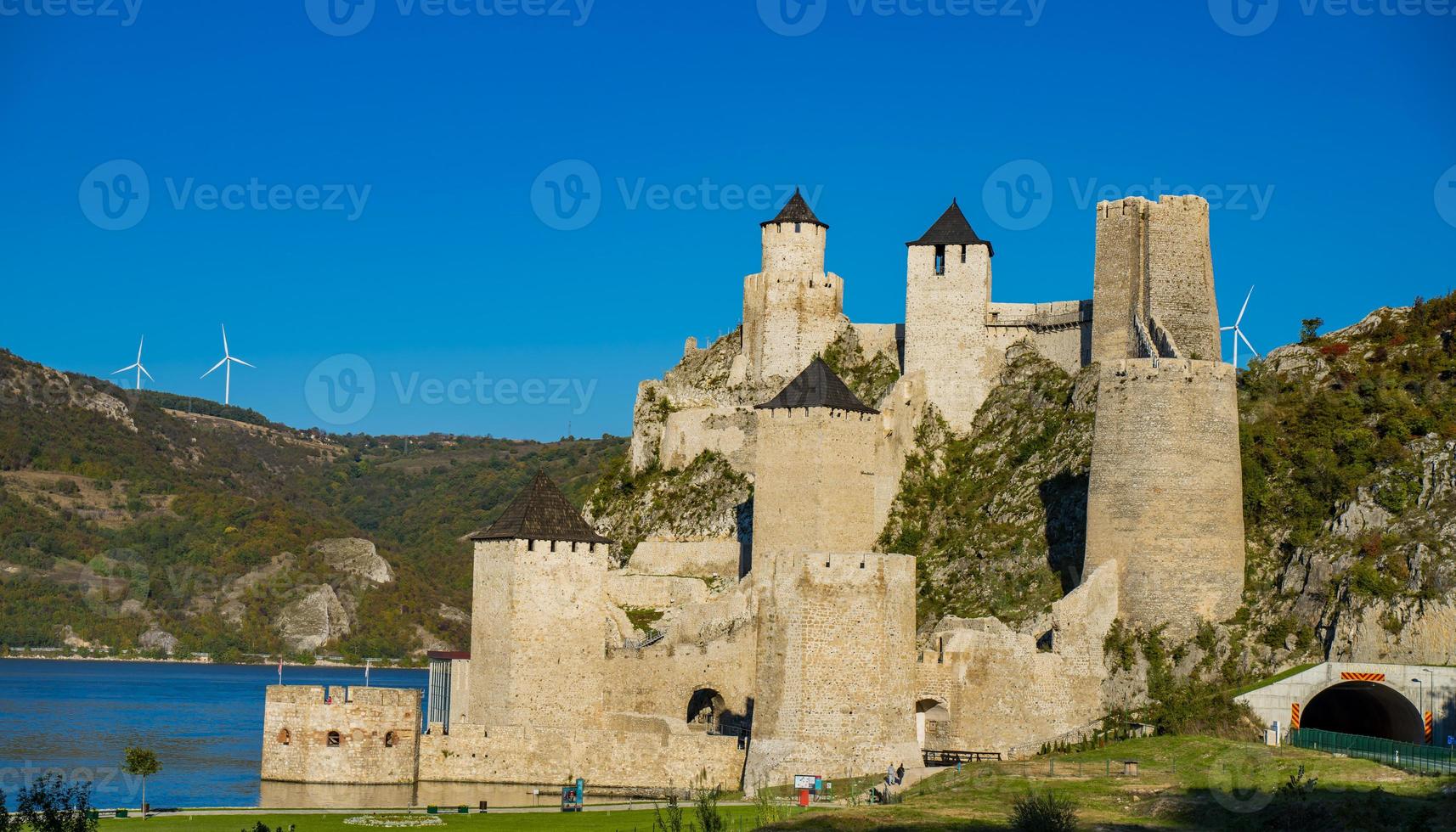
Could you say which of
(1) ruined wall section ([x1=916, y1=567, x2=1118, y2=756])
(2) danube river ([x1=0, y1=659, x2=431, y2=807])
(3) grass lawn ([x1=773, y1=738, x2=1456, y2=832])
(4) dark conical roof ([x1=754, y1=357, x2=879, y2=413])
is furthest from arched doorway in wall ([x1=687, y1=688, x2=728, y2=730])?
(3) grass lawn ([x1=773, y1=738, x2=1456, y2=832])

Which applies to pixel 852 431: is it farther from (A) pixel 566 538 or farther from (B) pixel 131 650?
(B) pixel 131 650

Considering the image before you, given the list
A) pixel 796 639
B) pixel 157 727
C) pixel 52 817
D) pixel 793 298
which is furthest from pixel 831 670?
pixel 157 727

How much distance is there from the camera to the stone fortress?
37.8 meters

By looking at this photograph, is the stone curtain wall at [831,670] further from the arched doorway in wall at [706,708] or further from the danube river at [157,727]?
the danube river at [157,727]

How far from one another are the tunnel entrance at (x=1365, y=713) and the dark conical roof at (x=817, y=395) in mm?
12726

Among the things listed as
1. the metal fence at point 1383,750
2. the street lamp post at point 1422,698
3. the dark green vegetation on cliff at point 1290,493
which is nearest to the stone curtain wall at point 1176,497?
the dark green vegetation on cliff at point 1290,493

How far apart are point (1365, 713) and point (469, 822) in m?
20.1

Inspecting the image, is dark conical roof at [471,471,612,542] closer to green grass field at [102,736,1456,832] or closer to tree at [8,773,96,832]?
green grass field at [102,736,1456,832]

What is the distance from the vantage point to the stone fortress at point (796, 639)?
37.8m

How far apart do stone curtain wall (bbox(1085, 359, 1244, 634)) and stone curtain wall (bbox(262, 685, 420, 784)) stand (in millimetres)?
16094

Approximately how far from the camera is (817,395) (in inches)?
1859
